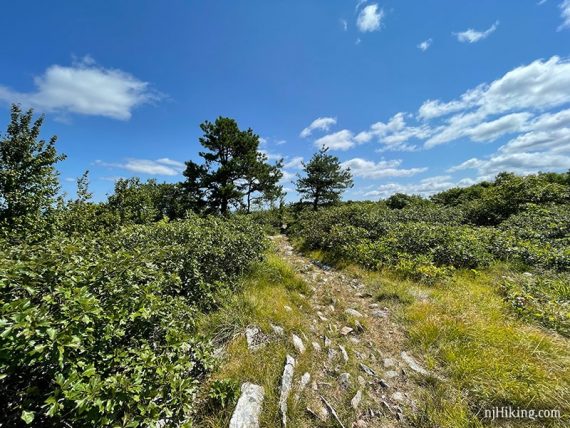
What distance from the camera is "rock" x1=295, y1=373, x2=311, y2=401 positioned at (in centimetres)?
305

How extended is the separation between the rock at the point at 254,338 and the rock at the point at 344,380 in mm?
1244

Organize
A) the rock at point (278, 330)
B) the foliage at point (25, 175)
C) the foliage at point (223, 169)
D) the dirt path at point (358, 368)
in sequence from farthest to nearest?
the foliage at point (223, 169) < the foliage at point (25, 175) < the rock at point (278, 330) < the dirt path at point (358, 368)

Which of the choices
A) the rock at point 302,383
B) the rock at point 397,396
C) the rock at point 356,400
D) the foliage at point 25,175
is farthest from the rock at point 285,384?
the foliage at point 25,175

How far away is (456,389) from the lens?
3084 mm

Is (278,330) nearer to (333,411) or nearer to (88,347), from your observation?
(333,411)

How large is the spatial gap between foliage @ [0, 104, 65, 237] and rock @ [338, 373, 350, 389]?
912 cm

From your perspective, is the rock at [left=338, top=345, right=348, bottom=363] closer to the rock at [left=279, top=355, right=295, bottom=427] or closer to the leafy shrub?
the rock at [left=279, top=355, right=295, bottom=427]

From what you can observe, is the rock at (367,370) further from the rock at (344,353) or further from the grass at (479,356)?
the grass at (479,356)

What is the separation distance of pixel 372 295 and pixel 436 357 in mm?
2361

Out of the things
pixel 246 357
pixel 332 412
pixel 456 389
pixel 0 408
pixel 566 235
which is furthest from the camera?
pixel 566 235

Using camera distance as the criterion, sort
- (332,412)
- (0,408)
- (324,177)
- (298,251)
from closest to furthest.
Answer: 1. (0,408)
2. (332,412)
3. (298,251)
4. (324,177)

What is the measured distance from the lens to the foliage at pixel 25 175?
7785mm

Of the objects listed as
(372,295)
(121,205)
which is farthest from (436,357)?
(121,205)

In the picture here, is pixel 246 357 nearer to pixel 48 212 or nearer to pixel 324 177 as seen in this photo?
pixel 48 212
